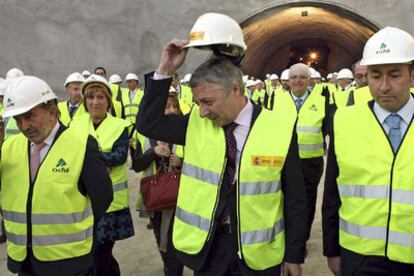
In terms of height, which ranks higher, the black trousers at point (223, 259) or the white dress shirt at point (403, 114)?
the white dress shirt at point (403, 114)

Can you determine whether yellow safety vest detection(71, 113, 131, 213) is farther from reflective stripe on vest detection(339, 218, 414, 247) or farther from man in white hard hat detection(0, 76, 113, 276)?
reflective stripe on vest detection(339, 218, 414, 247)

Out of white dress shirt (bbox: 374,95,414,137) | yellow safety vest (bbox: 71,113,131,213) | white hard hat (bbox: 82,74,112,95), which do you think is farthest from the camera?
white hard hat (bbox: 82,74,112,95)

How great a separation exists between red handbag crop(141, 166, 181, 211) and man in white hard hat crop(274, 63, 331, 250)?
6.71ft

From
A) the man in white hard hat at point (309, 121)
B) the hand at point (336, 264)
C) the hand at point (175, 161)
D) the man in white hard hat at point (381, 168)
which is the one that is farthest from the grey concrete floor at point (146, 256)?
the man in white hard hat at point (381, 168)

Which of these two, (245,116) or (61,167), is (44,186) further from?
(245,116)

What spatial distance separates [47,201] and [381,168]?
77.2 inches

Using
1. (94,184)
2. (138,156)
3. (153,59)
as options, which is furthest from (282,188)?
(153,59)

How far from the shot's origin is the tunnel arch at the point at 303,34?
14.2 m

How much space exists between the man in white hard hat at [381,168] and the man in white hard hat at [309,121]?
278cm

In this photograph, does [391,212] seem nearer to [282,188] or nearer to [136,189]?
[282,188]

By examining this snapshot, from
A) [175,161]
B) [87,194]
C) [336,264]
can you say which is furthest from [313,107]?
[87,194]

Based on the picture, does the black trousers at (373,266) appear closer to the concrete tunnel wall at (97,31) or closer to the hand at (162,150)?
the hand at (162,150)

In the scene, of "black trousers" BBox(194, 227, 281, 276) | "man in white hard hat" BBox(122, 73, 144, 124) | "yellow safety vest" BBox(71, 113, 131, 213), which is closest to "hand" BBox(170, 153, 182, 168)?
"yellow safety vest" BBox(71, 113, 131, 213)

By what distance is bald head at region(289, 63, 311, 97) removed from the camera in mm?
5695
